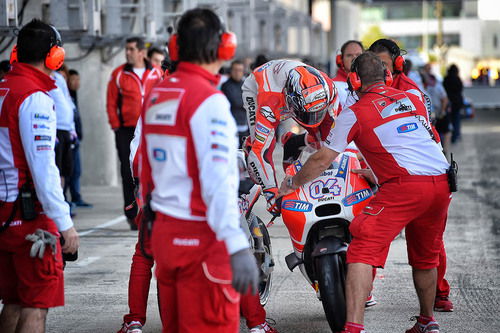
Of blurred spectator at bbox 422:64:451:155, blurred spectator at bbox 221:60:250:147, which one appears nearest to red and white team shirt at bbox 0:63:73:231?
blurred spectator at bbox 221:60:250:147

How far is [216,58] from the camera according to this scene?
4012mm

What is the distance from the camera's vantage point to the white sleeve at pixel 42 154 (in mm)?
4590

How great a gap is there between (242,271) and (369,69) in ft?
7.50

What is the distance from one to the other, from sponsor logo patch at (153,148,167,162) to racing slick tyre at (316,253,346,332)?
196 centimetres

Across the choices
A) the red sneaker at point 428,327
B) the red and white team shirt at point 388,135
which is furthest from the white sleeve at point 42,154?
the red sneaker at point 428,327

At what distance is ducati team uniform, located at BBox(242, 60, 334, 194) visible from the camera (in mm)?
5906

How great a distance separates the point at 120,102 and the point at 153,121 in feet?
23.0

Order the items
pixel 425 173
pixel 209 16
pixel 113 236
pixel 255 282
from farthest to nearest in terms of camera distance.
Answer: pixel 113 236 < pixel 425 173 < pixel 209 16 < pixel 255 282

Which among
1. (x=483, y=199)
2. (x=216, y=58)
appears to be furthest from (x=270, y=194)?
(x=483, y=199)

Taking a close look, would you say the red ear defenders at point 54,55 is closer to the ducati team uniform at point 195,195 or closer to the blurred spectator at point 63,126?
the ducati team uniform at point 195,195

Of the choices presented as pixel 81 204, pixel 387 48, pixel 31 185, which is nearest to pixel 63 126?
pixel 81 204

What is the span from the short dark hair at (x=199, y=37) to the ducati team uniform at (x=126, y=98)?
6.67 m

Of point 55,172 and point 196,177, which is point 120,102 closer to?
point 55,172

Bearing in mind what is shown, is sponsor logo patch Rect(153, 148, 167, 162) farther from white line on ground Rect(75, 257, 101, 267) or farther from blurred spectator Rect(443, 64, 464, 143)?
blurred spectator Rect(443, 64, 464, 143)
